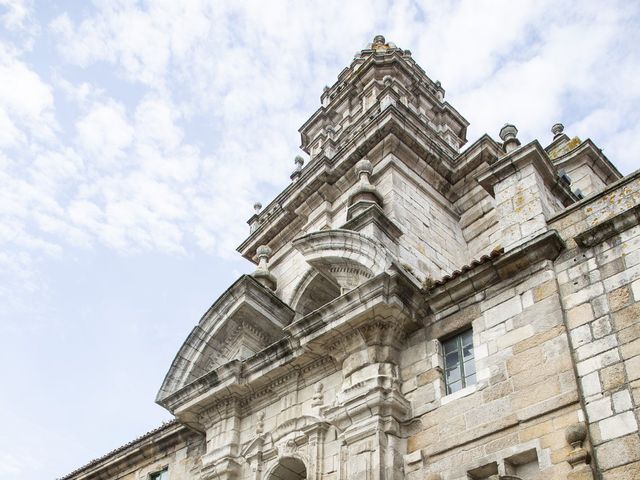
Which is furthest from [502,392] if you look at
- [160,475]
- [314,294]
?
[160,475]

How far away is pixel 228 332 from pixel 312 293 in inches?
95.2

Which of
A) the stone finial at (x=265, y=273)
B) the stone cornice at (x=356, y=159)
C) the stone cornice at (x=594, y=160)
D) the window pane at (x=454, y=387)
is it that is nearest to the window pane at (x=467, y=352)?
the window pane at (x=454, y=387)

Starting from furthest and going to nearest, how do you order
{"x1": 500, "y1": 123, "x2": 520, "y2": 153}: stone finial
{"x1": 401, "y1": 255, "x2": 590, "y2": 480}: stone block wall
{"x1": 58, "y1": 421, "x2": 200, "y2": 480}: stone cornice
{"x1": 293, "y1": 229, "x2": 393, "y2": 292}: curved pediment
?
{"x1": 58, "y1": 421, "x2": 200, "y2": 480}: stone cornice
{"x1": 500, "y1": 123, "x2": 520, "y2": 153}: stone finial
{"x1": 293, "y1": 229, "x2": 393, "y2": 292}: curved pediment
{"x1": 401, "y1": 255, "x2": 590, "y2": 480}: stone block wall

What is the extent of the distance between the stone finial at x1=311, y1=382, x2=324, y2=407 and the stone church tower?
37 mm

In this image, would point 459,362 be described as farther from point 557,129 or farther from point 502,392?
point 557,129

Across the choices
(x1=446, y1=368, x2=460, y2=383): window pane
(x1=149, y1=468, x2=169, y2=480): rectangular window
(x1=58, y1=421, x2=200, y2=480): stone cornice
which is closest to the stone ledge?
(x1=446, y1=368, x2=460, y2=383): window pane

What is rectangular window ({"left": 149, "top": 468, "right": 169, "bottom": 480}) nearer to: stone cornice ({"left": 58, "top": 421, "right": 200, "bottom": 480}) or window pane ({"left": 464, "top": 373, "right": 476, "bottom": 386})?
stone cornice ({"left": 58, "top": 421, "right": 200, "bottom": 480})

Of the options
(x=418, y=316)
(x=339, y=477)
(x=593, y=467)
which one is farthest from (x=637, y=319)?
(x=339, y=477)

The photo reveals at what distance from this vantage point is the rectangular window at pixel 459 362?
1008 centimetres

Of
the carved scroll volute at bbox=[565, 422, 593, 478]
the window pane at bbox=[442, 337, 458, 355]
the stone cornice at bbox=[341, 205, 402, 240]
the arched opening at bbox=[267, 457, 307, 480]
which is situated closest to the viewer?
the carved scroll volute at bbox=[565, 422, 593, 478]

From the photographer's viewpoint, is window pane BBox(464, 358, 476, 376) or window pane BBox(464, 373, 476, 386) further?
window pane BBox(464, 358, 476, 376)

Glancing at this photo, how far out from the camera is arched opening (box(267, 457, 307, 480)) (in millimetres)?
11352

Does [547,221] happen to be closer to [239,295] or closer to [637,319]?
[637,319]

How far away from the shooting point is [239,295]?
13.8 m
